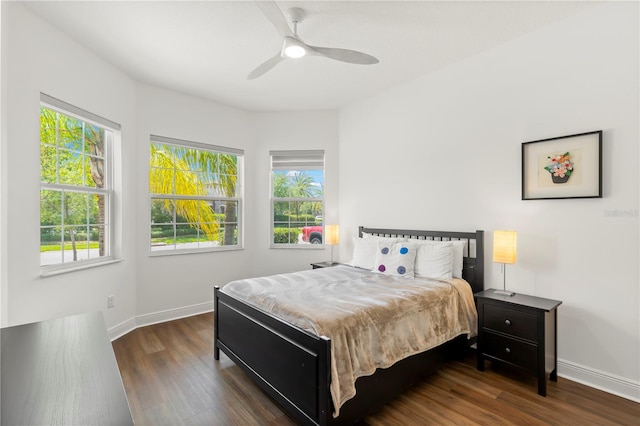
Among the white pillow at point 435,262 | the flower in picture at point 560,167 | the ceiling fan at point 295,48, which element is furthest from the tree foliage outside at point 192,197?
the flower in picture at point 560,167

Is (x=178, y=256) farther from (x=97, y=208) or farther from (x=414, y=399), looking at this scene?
(x=414, y=399)

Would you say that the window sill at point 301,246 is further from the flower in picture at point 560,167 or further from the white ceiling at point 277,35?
the flower in picture at point 560,167

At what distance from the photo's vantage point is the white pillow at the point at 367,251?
3.56 m

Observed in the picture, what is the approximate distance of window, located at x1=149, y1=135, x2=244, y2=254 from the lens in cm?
402

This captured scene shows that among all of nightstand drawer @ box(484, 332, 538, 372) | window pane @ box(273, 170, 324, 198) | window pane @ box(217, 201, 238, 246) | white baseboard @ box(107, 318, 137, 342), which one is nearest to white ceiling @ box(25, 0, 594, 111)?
window pane @ box(273, 170, 324, 198)

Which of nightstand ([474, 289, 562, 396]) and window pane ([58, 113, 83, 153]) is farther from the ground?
window pane ([58, 113, 83, 153])

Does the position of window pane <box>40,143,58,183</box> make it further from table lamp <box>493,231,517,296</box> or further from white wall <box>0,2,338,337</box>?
table lamp <box>493,231,517,296</box>

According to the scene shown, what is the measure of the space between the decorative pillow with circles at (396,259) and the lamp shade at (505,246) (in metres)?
0.76

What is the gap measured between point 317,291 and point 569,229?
214 cm

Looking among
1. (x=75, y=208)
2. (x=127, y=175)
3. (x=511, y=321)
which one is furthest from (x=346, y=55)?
(x=75, y=208)

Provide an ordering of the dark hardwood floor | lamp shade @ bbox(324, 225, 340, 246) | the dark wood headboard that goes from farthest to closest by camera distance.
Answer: lamp shade @ bbox(324, 225, 340, 246) → the dark wood headboard → the dark hardwood floor

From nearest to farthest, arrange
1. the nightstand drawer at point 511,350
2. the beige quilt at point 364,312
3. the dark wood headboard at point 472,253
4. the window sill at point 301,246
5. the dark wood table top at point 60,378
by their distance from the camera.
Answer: the dark wood table top at point 60,378
the beige quilt at point 364,312
the nightstand drawer at point 511,350
the dark wood headboard at point 472,253
the window sill at point 301,246

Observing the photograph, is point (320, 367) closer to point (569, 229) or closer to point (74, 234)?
point (569, 229)

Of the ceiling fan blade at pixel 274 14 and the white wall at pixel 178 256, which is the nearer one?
the ceiling fan blade at pixel 274 14
